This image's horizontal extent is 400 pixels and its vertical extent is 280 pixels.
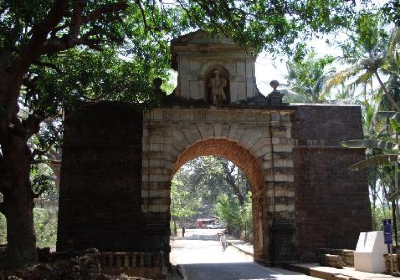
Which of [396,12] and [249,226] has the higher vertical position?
[396,12]

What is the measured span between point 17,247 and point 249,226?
24.1 metres

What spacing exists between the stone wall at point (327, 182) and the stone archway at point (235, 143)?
959 mm

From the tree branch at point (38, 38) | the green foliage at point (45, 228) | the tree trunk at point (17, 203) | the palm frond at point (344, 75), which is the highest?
the palm frond at point (344, 75)

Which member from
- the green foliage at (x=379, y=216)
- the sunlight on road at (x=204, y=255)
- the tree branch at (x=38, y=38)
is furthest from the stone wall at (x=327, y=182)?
the green foliage at (x=379, y=216)

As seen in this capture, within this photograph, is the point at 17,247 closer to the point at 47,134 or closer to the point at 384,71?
the point at 47,134

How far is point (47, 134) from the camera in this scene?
10.6m

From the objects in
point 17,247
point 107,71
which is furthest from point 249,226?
point 17,247

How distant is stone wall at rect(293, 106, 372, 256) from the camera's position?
49.9ft

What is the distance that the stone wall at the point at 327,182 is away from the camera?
1520 cm

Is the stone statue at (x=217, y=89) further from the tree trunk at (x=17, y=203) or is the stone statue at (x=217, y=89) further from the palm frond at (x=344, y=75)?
the palm frond at (x=344, y=75)

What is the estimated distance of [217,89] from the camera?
583 inches

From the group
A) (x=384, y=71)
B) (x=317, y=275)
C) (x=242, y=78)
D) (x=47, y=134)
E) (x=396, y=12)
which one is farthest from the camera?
(x=384, y=71)

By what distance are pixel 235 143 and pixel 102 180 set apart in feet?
14.9

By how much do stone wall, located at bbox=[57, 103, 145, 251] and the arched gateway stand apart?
31mm
